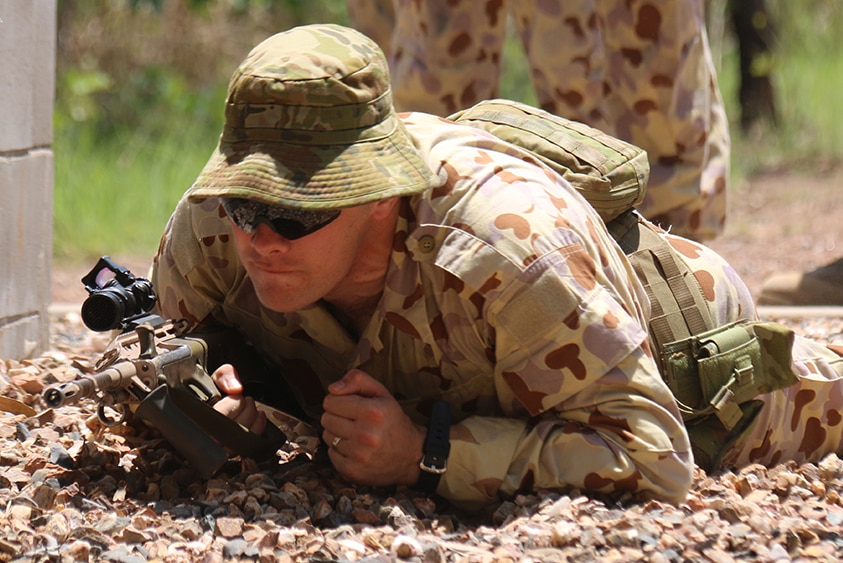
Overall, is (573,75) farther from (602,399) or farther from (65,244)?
(65,244)

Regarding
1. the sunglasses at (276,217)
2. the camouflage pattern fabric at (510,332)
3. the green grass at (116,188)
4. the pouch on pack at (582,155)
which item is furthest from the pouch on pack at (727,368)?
the green grass at (116,188)

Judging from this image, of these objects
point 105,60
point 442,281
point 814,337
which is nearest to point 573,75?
point 814,337

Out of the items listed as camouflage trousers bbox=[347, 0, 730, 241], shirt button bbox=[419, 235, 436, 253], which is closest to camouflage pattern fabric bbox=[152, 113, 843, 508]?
shirt button bbox=[419, 235, 436, 253]

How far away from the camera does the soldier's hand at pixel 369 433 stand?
2539 mm

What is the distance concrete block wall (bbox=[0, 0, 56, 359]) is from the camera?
3586 millimetres

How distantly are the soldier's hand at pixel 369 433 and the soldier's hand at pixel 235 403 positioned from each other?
202 millimetres

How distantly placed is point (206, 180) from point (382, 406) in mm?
549

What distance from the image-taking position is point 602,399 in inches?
98.5

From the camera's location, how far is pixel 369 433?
2.54 metres

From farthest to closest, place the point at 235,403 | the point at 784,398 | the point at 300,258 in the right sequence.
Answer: the point at 784,398 < the point at 235,403 < the point at 300,258

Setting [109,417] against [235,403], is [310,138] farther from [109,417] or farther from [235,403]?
[109,417]

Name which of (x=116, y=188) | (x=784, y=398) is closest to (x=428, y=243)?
(x=784, y=398)

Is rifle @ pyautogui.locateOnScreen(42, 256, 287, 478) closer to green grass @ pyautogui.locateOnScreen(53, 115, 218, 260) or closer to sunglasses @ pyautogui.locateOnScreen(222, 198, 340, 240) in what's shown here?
sunglasses @ pyautogui.locateOnScreen(222, 198, 340, 240)

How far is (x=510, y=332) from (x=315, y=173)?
481 millimetres
